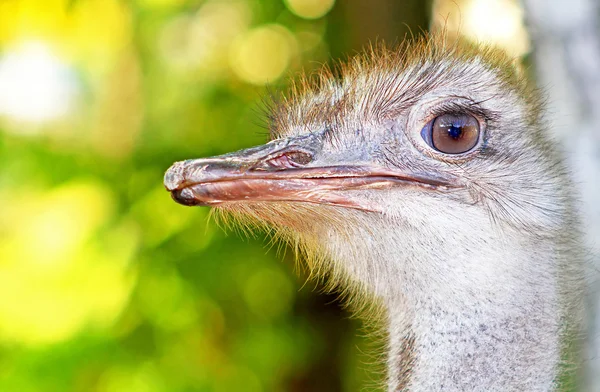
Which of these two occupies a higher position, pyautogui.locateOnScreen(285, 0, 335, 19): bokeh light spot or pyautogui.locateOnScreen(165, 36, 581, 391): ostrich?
pyautogui.locateOnScreen(285, 0, 335, 19): bokeh light spot

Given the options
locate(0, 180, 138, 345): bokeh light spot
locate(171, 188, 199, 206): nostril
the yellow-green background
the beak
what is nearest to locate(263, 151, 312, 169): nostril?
the beak

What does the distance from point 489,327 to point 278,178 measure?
0.44 m

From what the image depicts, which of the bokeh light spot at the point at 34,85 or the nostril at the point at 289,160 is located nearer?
the nostril at the point at 289,160

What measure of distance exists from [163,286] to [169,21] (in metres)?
1.00

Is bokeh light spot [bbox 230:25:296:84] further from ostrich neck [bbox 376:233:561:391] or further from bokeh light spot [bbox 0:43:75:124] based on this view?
ostrich neck [bbox 376:233:561:391]

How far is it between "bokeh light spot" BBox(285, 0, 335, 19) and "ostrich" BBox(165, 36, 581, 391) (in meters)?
1.71

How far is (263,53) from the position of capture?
3.42m

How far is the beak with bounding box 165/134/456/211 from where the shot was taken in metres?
1.42

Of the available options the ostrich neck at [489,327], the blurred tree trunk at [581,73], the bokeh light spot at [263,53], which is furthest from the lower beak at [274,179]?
the bokeh light spot at [263,53]

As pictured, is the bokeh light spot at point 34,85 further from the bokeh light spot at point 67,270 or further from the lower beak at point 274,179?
the lower beak at point 274,179

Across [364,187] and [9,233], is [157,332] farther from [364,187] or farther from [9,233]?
[364,187]

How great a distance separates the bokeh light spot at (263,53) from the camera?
3.39 meters

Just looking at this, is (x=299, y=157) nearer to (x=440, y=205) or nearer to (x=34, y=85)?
(x=440, y=205)

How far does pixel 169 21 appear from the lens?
124 inches
